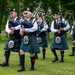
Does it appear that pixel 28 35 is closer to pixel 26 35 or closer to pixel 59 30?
pixel 26 35

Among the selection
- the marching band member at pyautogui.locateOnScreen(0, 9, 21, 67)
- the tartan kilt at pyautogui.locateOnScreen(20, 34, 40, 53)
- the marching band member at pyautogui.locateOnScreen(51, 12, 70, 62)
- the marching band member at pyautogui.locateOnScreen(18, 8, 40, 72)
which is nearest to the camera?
the marching band member at pyautogui.locateOnScreen(18, 8, 40, 72)

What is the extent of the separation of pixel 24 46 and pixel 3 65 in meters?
1.21

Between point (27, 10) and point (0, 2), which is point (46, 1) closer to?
point (0, 2)

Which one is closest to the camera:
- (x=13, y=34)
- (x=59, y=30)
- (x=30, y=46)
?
(x=30, y=46)

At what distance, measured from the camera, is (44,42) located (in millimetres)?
11266

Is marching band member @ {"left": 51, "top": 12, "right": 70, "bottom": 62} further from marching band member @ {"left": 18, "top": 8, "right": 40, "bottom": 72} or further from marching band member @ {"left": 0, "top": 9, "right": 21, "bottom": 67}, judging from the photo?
marching band member @ {"left": 18, "top": 8, "right": 40, "bottom": 72}

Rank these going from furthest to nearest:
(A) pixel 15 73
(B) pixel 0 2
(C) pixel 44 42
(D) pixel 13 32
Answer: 1. (B) pixel 0 2
2. (C) pixel 44 42
3. (D) pixel 13 32
4. (A) pixel 15 73

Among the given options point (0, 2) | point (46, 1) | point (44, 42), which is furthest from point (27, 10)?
point (0, 2)

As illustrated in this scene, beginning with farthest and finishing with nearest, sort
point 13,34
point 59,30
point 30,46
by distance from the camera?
point 59,30 < point 13,34 < point 30,46

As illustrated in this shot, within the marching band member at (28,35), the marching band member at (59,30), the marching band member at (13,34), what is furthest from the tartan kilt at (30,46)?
the marching band member at (59,30)

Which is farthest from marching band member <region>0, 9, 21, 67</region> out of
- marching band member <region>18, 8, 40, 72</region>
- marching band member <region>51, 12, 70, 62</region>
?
marching band member <region>51, 12, 70, 62</region>

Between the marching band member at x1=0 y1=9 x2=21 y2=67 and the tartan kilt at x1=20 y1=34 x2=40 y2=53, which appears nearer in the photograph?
the tartan kilt at x1=20 y1=34 x2=40 y2=53

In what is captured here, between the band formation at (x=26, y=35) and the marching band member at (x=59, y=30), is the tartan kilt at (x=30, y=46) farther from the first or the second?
the marching band member at (x=59, y=30)

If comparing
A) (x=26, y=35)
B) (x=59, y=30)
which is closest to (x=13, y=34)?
(x=26, y=35)
